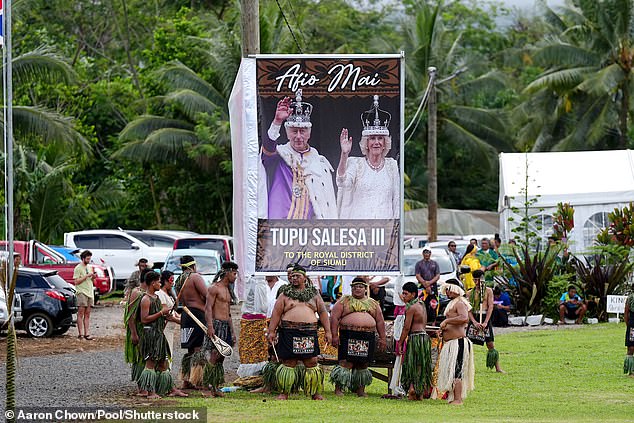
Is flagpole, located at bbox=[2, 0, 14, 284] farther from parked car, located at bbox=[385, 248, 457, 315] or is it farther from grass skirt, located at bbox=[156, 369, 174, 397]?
parked car, located at bbox=[385, 248, 457, 315]

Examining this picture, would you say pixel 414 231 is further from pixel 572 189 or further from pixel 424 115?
pixel 572 189

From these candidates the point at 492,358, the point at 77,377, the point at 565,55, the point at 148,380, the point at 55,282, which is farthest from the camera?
the point at 565,55

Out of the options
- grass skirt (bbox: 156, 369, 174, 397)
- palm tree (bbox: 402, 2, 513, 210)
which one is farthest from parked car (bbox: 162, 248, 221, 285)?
palm tree (bbox: 402, 2, 513, 210)

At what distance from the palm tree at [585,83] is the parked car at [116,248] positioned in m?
16.8

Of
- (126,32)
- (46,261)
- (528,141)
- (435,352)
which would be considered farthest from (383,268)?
(126,32)

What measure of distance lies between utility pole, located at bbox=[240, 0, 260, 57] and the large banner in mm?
1655

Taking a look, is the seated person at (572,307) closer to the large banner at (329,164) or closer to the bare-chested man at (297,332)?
the large banner at (329,164)

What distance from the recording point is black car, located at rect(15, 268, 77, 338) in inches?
901

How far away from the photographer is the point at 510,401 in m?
14.5

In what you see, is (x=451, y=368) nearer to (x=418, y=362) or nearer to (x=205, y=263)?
(x=418, y=362)

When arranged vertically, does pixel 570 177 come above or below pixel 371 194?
above

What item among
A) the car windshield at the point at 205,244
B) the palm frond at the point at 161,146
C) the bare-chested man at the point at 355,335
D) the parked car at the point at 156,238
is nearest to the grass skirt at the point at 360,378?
the bare-chested man at the point at 355,335

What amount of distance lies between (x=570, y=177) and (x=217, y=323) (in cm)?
1901

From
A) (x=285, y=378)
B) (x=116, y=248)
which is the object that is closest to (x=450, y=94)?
(x=116, y=248)
